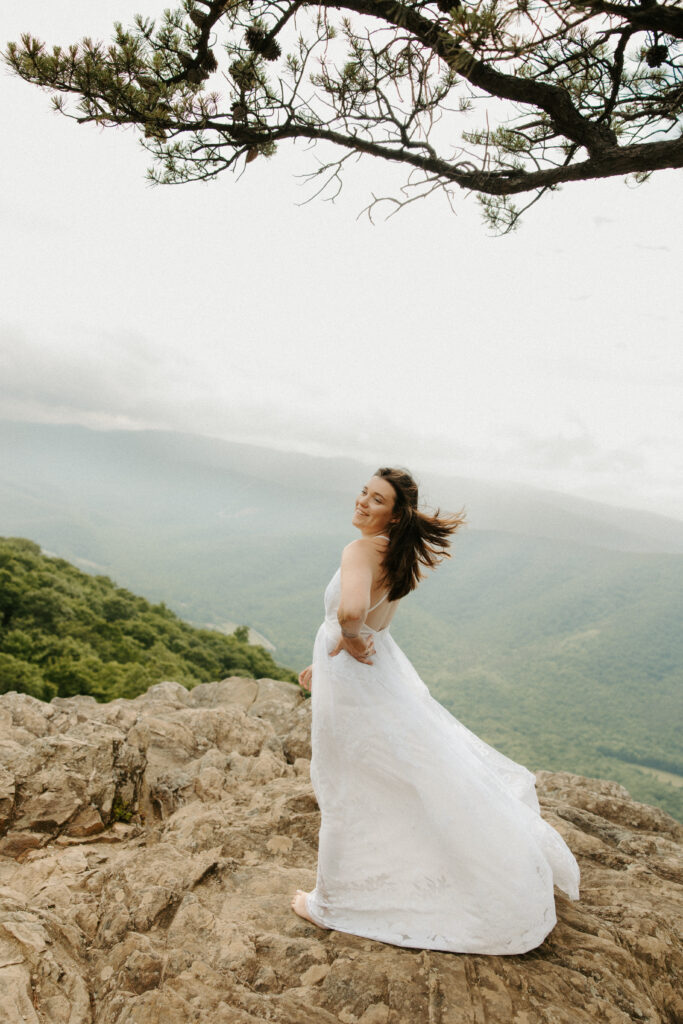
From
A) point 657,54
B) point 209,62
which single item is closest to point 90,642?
point 209,62

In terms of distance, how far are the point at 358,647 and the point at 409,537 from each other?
0.63 metres

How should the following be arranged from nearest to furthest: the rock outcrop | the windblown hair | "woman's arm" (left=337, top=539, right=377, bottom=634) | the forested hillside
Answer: the rock outcrop → "woman's arm" (left=337, top=539, right=377, bottom=634) → the windblown hair → the forested hillside

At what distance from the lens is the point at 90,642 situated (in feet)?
59.8

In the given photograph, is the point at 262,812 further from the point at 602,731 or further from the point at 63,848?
the point at 602,731

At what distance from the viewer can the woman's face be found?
2883 millimetres

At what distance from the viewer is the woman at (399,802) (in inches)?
107

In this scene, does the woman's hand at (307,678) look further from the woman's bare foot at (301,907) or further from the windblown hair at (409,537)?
the woman's bare foot at (301,907)

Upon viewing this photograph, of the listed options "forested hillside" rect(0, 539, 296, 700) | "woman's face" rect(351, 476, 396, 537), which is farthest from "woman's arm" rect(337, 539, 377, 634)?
"forested hillside" rect(0, 539, 296, 700)

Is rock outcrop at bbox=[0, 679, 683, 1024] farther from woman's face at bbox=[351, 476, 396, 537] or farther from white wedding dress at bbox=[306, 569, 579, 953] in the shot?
woman's face at bbox=[351, 476, 396, 537]

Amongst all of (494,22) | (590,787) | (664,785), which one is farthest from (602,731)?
(494,22)

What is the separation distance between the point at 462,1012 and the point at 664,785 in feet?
286

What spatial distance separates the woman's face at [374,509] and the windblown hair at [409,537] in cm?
4

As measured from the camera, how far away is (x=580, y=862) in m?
3.98

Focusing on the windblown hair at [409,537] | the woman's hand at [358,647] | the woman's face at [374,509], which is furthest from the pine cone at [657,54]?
the woman's hand at [358,647]
